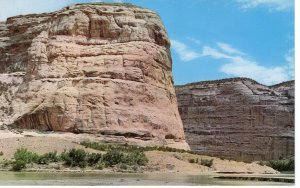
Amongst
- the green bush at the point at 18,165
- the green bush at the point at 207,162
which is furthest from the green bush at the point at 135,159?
the green bush at the point at 18,165

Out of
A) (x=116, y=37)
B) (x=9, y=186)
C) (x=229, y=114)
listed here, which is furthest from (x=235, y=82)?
(x=9, y=186)

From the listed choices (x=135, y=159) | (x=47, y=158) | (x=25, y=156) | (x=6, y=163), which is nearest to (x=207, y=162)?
(x=135, y=159)

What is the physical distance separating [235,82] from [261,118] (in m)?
6.50

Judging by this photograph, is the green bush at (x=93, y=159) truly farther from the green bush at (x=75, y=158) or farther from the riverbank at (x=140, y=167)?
the riverbank at (x=140, y=167)

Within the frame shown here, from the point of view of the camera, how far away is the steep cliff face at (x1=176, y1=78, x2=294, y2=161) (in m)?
69.7

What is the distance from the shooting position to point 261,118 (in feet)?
235

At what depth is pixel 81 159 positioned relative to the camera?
28000 mm

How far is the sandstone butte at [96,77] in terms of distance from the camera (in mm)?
37406

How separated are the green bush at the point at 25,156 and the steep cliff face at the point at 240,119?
42960 mm

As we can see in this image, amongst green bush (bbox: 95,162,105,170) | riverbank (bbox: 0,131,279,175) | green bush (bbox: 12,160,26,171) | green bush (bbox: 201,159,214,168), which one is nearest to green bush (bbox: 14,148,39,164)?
riverbank (bbox: 0,131,279,175)

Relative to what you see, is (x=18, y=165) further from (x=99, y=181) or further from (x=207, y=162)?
(x=207, y=162)

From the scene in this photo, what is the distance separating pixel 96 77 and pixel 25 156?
12.0 meters

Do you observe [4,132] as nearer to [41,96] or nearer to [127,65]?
[41,96]

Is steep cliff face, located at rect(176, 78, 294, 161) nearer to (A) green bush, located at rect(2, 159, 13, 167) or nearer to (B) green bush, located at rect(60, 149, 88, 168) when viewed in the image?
(B) green bush, located at rect(60, 149, 88, 168)
